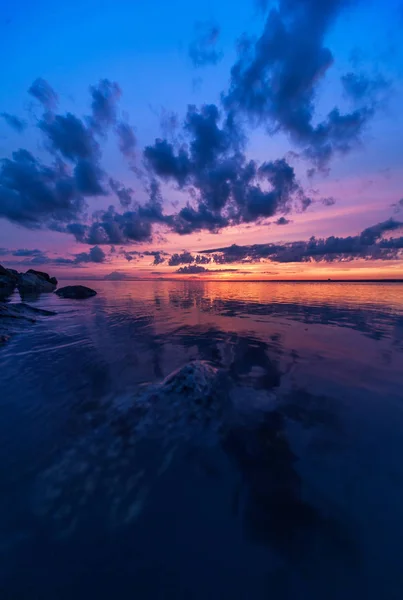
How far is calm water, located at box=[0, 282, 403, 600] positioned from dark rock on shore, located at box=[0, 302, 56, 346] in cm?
600

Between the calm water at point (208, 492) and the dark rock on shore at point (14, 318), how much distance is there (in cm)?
600

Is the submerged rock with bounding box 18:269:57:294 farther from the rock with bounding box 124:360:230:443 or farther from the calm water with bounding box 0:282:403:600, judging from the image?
the rock with bounding box 124:360:230:443

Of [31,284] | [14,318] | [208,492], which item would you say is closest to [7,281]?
[31,284]

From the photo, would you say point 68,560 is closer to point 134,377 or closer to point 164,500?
point 164,500

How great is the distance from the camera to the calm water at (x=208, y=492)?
2014 mm

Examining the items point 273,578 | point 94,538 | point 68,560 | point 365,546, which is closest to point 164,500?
point 94,538

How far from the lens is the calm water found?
79.3 inches

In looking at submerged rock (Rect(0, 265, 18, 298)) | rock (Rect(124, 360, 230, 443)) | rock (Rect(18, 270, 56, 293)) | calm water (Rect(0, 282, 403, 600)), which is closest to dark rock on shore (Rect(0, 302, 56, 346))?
calm water (Rect(0, 282, 403, 600))

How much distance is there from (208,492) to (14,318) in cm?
1476

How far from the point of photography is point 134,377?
19.8ft

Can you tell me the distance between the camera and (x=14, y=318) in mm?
12734

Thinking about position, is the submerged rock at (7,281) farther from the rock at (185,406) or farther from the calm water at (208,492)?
the rock at (185,406)

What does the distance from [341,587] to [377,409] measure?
11.7 ft

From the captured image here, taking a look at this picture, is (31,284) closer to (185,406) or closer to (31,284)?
(31,284)
